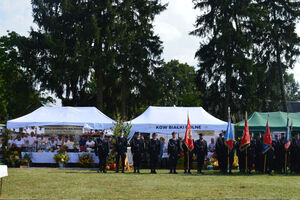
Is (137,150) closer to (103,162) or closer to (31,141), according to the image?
(103,162)

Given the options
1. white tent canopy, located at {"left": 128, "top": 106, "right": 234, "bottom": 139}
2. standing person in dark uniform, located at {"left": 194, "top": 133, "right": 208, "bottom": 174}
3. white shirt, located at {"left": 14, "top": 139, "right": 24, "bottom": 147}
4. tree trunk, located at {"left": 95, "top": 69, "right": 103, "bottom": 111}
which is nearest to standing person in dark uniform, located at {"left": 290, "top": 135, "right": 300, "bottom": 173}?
white tent canopy, located at {"left": 128, "top": 106, "right": 234, "bottom": 139}

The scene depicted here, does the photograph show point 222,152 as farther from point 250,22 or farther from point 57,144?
point 250,22

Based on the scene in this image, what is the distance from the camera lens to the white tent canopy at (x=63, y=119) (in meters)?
20.3

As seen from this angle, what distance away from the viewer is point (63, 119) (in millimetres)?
21016

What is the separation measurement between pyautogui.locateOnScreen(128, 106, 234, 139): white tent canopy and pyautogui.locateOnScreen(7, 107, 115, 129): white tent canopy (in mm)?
1680

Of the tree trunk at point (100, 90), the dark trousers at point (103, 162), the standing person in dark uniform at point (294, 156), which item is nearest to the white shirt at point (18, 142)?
the dark trousers at point (103, 162)

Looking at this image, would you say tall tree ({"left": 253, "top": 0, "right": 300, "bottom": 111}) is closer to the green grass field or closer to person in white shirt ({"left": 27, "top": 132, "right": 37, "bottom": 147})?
person in white shirt ({"left": 27, "top": 132, "right": 37, "bottom": 147})

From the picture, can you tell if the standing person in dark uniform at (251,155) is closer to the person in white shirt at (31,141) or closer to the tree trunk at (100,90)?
the person in white shirt at (31,141)

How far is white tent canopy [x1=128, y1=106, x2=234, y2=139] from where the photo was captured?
20.9m

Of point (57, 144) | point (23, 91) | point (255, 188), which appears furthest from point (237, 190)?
point (23, 91)

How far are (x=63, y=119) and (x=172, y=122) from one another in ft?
18.5

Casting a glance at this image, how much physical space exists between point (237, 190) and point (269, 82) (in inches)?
972

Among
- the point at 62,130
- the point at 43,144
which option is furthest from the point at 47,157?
the point at 43,144

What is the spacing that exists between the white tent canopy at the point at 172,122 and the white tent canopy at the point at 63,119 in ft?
5.51
